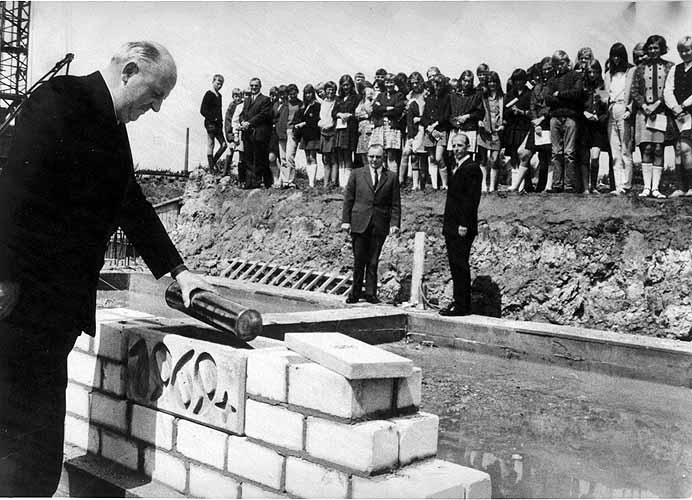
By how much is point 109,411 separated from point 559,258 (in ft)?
20.4

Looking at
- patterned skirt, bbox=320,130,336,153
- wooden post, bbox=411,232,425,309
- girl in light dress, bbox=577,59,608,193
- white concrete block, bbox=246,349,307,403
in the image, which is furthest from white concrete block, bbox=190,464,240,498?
patterned skirt, bbox=320,130,336,153

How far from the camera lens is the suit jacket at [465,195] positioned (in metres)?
7.31

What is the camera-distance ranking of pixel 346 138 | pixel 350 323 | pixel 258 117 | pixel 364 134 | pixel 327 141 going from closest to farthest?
pixel 350 323
pixel 364 134
pixel 346 138
pixel 327 141
pixel 258 117

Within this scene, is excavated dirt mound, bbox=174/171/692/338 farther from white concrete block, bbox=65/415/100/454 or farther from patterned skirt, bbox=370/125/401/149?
white concrete block, bbox=65/415/100/454

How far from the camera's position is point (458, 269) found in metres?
Result: 7.33

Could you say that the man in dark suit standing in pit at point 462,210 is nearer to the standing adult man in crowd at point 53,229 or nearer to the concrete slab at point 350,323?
the concrete slab at point 350,323

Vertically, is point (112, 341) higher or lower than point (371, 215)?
lower

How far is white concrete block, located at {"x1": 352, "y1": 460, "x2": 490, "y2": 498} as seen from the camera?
2.18 metres

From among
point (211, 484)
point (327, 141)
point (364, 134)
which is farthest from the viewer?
point (327, 141)

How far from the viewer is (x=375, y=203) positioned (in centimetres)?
812

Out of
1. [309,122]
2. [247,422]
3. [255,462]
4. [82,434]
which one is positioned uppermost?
[309,122]

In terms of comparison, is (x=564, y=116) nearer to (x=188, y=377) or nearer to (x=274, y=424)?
(x=188, y=377)

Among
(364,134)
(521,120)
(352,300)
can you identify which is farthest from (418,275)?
(364,134)

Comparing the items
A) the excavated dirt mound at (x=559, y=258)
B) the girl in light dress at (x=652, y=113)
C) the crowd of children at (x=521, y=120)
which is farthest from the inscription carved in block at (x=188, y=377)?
the girl in light dress at (x=652, y=113)
